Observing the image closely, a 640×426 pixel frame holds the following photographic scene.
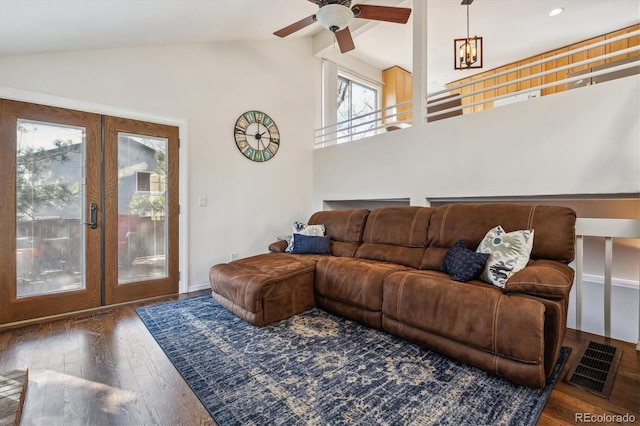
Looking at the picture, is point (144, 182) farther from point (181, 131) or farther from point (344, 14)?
point (344, 14)

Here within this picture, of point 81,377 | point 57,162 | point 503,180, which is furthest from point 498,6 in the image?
point 81,377

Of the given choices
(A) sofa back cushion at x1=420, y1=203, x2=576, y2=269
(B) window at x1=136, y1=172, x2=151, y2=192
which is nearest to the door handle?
(B) window at x1=136, y1=172, x2=151, y2=192

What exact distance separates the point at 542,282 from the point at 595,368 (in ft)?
2.60

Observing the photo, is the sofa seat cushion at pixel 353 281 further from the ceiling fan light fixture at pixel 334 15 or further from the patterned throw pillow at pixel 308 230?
the ceiling fan light fixture at pixel 334 15

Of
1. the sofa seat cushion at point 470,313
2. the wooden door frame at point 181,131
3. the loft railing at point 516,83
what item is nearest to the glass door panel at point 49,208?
the wooden door frame at point 181,131

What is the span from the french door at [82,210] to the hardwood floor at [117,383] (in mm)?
475

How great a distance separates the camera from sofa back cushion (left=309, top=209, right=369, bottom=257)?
3381 millimetres

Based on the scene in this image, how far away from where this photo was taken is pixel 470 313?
178 cm

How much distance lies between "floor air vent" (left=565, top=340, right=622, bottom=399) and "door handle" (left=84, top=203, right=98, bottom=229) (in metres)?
4.05

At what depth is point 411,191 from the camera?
11.5ft

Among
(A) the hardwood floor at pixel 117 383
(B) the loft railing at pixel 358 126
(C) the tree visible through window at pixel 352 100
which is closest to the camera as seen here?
(A) the hardwood floor at pixel 117 383

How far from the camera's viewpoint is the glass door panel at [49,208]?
264 cm

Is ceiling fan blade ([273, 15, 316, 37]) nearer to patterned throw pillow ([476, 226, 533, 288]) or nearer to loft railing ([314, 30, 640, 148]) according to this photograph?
loft railing ([314, 30, 640, 148])

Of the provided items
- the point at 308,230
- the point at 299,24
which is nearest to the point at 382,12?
the point at 299,24
